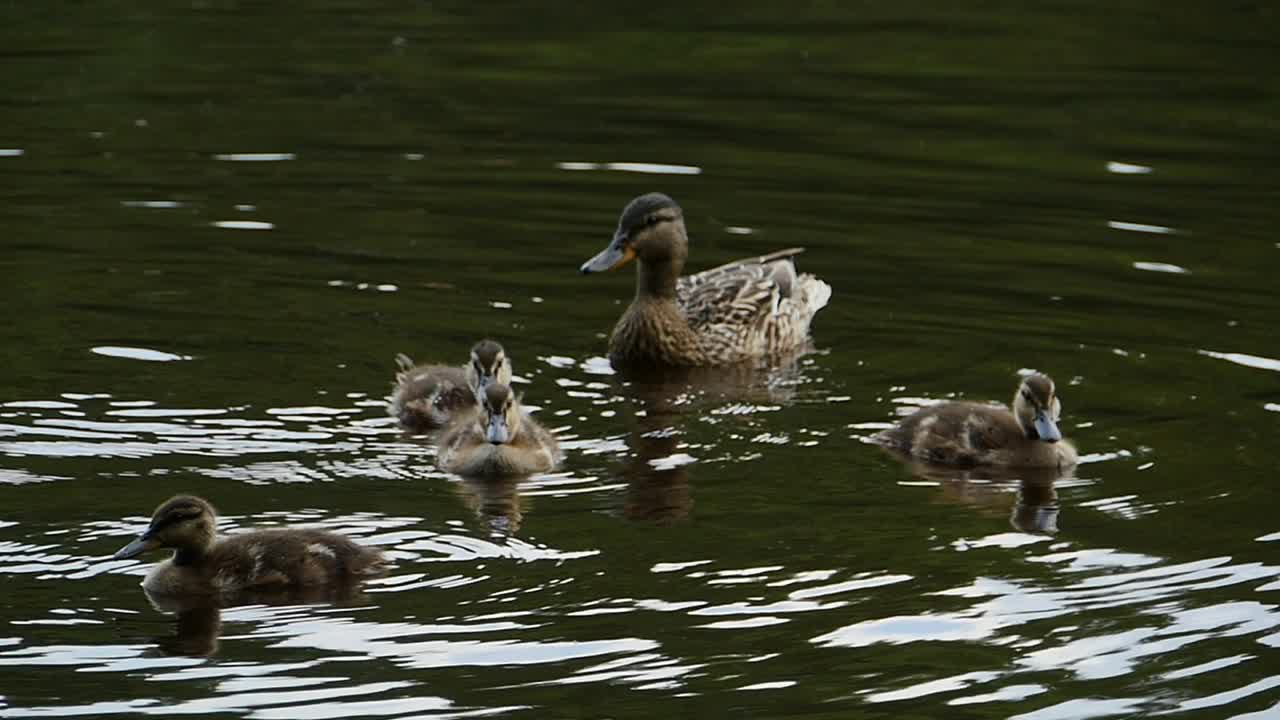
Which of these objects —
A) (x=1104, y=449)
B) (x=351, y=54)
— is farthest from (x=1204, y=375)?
(x=351, y=54)

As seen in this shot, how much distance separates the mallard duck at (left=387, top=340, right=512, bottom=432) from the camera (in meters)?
11.1

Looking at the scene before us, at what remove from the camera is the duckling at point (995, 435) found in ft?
35.6

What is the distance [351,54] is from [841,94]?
175 inches

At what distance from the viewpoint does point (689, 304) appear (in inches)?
543

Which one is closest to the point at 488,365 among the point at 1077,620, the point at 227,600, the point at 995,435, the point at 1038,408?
the point at 995,435

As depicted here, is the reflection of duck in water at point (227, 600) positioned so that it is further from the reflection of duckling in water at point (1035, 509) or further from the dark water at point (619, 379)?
the reflection of duckling in water at point (1035, 509)

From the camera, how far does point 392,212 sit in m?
15.9

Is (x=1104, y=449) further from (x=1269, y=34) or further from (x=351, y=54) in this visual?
(x=1269, y=34)

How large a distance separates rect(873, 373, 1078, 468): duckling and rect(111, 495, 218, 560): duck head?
11.4 ft

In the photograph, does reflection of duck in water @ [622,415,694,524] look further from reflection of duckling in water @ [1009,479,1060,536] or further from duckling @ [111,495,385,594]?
duckling @ [111,495,385,594]

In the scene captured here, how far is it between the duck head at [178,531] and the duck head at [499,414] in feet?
6.14

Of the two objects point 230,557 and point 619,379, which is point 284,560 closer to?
point 230,557

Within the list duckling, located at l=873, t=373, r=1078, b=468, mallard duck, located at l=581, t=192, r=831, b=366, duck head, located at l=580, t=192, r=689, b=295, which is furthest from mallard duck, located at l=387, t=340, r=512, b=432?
duck head, located at l=580, t=192, r=689, b=295

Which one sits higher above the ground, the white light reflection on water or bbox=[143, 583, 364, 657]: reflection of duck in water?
bbox=[143, 583, 364, 657]: reflection of duck in water
